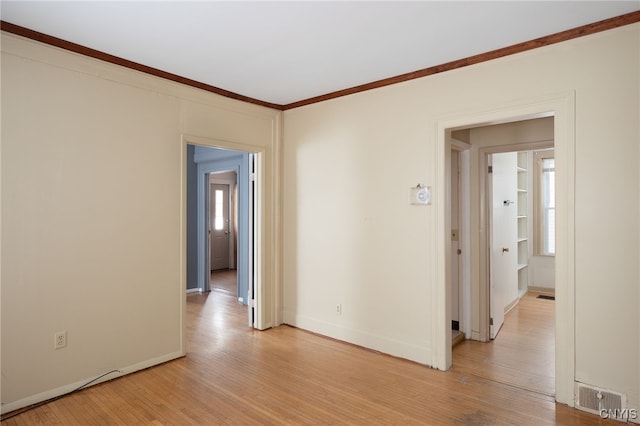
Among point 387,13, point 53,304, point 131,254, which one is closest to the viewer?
point 387,13

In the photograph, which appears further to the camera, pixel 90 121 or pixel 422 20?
pixel 90 121

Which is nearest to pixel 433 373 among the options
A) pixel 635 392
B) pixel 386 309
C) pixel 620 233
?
pixel 386 309

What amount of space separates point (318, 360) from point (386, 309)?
81cm

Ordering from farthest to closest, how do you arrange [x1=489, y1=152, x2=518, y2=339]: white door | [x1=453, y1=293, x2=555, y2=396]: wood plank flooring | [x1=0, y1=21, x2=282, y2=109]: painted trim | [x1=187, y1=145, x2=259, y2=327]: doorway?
[x1=187, y1=145, x2=259, y2=327]: doorway
[x1=489, y1=152, x2=518, y2=339]: white door
[x1=453, y1=293, x2=555, y2=396]: wood plank flooring
[x1=0, y1=21, x2=282, y2=109]: painted trim

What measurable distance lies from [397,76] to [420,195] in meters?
1.14

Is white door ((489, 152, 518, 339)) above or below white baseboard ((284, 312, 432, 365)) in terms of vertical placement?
above

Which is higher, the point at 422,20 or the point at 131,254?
the point at 422,20

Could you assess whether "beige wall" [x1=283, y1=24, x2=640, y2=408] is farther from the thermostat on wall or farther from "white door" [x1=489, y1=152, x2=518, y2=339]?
"white door" [x1=489, y1=152, x2=518, y2=339]

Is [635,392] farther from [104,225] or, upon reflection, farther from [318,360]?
[104,225]

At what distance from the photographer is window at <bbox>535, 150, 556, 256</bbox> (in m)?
6.93

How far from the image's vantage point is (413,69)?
3529 mm

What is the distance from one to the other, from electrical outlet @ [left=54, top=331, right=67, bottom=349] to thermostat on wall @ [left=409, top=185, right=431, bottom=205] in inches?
119

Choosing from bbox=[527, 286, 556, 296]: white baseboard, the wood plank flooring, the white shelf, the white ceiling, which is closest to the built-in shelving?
the white shelf

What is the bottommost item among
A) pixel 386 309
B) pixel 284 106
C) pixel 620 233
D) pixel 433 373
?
pixel 433 373
